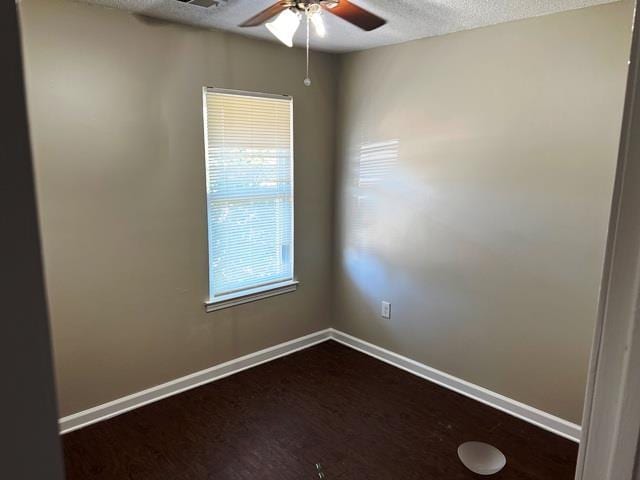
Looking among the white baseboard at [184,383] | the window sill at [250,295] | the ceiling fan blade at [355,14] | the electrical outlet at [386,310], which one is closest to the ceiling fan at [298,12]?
the ceiling fan blade at [355,14]

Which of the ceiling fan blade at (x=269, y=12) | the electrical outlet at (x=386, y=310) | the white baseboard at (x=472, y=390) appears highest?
the ceiling fan blade at (x=269, y=12)

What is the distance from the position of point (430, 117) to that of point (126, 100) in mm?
1877

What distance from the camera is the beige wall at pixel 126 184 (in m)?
2.42

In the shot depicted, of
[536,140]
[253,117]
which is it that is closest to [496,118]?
[536,140]

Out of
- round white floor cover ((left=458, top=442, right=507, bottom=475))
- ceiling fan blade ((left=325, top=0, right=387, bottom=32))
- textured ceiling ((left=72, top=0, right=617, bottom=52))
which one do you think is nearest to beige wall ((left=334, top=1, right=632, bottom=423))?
textured ceiling ((left=72, top=0, right=617, bottom=52))

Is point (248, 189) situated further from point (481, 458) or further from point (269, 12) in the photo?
point (481, 458)

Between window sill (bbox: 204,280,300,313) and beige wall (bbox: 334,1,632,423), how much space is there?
23.1 inches

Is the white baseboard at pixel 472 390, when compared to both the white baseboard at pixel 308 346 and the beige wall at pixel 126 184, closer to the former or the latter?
the white baseboard at pixel 308 346

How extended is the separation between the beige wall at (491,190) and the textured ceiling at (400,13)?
123mm

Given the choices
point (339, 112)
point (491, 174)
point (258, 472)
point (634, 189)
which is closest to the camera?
point (634, 189)

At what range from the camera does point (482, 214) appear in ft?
9.45

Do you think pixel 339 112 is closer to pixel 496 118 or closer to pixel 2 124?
pixel 496 118

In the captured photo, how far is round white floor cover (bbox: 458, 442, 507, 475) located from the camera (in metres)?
2.38

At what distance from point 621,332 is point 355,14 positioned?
2.09m
